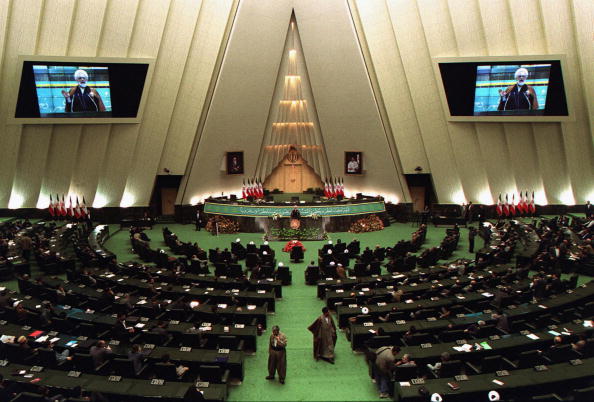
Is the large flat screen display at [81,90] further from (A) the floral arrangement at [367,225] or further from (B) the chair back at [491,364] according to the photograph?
(B) the chair back at [491,364]

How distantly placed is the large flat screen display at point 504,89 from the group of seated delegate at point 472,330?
11843 mm

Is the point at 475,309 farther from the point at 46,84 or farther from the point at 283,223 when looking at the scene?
the point at 46,84

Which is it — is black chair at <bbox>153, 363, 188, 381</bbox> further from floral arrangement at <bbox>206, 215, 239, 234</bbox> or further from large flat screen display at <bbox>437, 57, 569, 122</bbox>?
large flat screen display at <bbox>437, 57, 569, 122</bbox>

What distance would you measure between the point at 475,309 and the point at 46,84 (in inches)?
974

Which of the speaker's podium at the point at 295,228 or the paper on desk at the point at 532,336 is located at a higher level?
the speaker's podium at the point at 295,228

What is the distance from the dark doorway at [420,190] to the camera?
2842 centimetres

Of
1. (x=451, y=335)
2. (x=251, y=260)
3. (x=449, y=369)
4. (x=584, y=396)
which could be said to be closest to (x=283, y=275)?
(x=251, y=260)

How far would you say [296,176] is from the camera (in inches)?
1332

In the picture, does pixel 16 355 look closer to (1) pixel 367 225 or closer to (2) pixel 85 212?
(2) pixel 85 212

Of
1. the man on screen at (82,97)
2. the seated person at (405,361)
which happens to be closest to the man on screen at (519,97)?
the seated person at (405,361)

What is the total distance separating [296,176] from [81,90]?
1737 cm

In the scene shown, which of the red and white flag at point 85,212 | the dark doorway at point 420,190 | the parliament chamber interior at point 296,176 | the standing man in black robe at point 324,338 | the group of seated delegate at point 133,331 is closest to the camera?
the group of seated delegate at point 133,331

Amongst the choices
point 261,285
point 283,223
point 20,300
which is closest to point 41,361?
point 20,300

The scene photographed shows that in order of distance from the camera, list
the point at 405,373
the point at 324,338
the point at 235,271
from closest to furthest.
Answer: the point at 405,373
the point at 324,338
the point at 235,271
